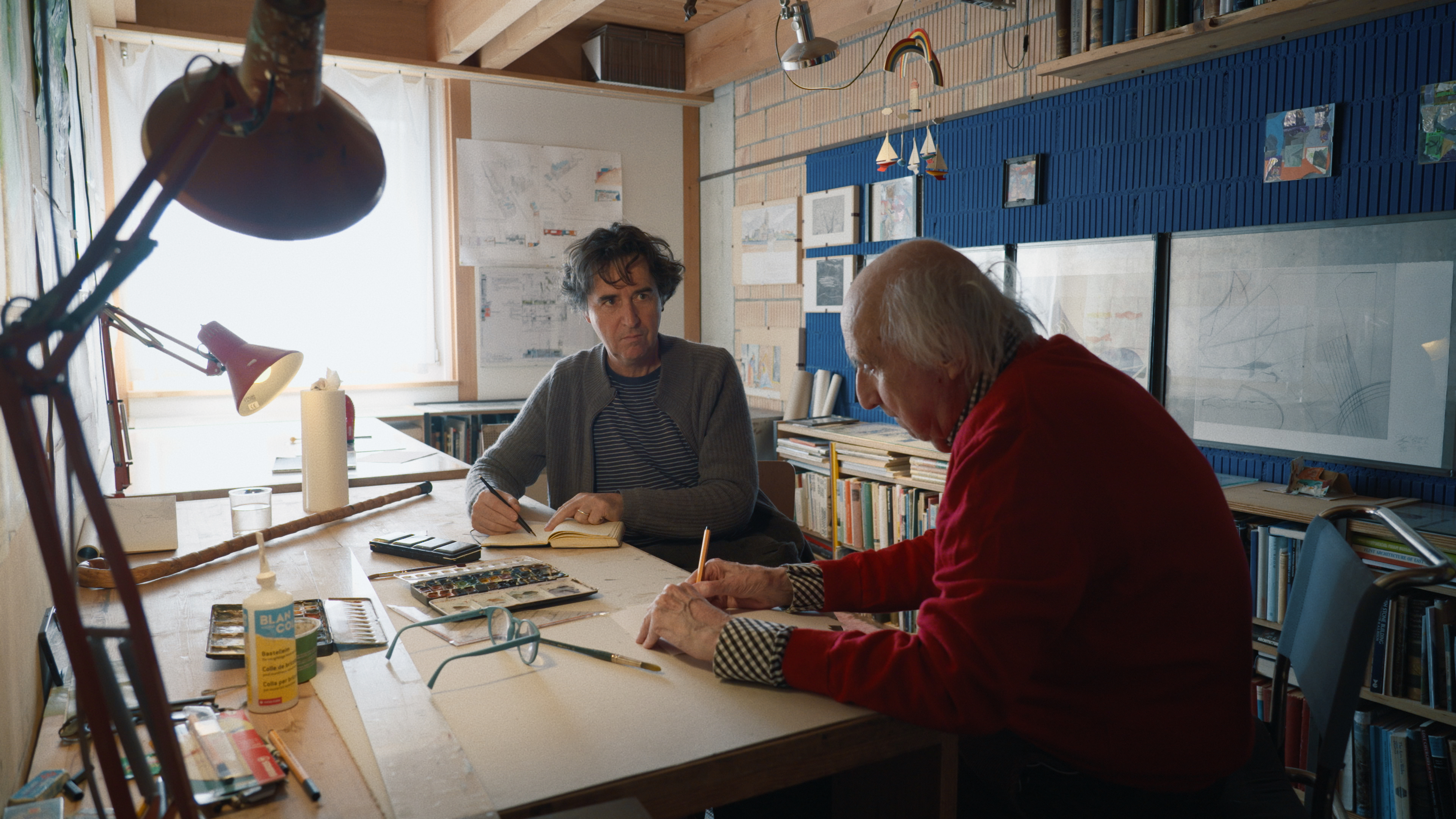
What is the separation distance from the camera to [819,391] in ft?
15.0

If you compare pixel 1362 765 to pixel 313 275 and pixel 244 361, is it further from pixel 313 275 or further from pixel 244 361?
pixel 313 275

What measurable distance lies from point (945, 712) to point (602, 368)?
4.89 feet

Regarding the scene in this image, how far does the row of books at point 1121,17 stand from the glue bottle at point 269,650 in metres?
2.68

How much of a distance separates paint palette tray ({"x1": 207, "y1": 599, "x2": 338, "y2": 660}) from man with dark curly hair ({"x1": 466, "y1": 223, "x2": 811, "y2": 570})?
72cm

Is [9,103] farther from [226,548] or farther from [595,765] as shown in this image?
[595,765]

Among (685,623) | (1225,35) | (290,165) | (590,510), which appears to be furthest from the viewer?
(1225,35)

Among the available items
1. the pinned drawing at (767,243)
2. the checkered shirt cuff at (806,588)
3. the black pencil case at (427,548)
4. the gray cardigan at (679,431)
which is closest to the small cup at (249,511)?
the black pencil case at (427,548)

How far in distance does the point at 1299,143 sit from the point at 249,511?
2.89m

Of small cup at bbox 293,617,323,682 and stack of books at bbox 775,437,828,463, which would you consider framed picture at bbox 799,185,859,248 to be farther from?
small cup at bbox 293,617,323,682

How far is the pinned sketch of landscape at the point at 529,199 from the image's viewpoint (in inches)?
196

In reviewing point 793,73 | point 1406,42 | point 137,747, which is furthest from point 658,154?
point 137,747

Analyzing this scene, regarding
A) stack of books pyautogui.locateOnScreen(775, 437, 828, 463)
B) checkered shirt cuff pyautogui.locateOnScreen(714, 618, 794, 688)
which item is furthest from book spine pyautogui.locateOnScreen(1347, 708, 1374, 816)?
stack of books pyautogui.locateOnScreen(775, 437, 828, 463)

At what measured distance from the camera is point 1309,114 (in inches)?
99.8

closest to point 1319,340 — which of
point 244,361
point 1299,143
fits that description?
point 1299,143
